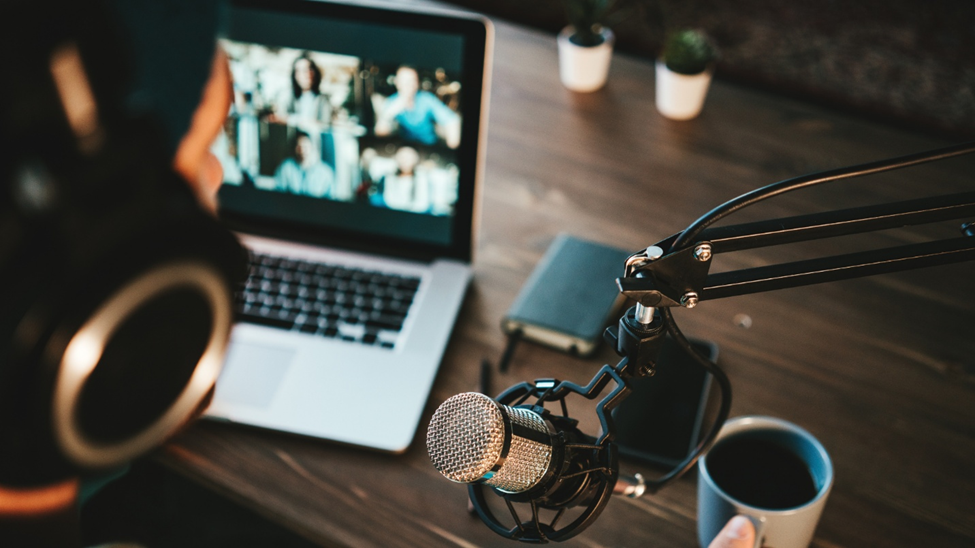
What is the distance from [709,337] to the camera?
33.7 inches

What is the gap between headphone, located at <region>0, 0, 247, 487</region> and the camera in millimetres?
271

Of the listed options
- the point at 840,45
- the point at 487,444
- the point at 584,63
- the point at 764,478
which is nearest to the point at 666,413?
the point at 764,478

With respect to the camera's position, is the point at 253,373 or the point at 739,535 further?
the point at 253,373

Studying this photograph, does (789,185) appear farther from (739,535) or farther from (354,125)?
(354,125)

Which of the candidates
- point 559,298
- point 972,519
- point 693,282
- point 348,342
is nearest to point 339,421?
point 348,342

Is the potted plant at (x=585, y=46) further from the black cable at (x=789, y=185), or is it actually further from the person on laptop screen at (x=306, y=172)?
the black cable at (x=789, y=185)

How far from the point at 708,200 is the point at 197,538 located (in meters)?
1.03

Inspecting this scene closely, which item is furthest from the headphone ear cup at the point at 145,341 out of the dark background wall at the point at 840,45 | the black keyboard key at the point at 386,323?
the dark background wall at the point at 840,45

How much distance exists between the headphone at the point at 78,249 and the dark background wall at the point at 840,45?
2243 millimetres

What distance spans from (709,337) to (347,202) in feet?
1.49

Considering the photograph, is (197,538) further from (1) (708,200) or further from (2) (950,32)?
(2) (950,32)

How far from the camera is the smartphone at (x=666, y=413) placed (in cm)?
72

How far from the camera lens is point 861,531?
677 millimetres

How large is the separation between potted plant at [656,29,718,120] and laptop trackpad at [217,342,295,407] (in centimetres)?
71
